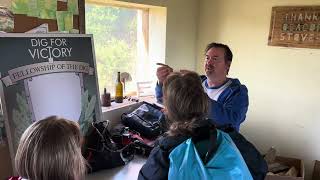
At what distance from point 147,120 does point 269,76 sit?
133 centimetres

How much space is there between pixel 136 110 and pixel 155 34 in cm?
90

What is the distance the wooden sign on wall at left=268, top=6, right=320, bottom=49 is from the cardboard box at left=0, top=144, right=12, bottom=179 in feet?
7.60

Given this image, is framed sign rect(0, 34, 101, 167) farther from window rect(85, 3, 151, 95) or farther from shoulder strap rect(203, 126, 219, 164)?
shoulder strap rect(203, 126, 219, 164)

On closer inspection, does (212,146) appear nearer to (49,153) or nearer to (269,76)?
(49,153)

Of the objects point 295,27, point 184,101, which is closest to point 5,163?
point 184,101

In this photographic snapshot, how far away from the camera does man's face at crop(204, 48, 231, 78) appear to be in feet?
7.00

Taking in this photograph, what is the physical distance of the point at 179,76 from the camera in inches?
60.1

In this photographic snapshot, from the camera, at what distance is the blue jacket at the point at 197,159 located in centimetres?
117

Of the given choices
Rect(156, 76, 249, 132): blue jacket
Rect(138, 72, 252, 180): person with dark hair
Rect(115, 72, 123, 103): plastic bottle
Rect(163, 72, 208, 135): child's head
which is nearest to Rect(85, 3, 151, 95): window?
Rect(115, 72, 123, 103): plastic bottle

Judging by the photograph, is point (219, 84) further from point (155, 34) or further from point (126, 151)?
point (155, 34)

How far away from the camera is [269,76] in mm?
3012

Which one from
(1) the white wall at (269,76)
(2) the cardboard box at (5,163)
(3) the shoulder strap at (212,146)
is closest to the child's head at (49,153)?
(3) the shoulder strap at (212,146)

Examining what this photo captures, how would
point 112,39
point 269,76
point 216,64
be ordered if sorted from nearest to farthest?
point 216,64 < point 112,39 < point 269,76

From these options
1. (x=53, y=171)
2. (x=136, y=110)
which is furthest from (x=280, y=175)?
(x=53, y=171)
